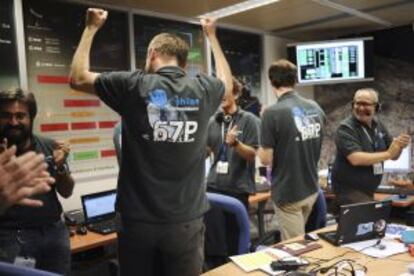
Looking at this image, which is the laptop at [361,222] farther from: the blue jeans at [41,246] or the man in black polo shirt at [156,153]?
the blue jeans at [41,246]

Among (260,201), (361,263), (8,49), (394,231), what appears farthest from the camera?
(260,201)

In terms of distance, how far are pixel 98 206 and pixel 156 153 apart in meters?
1.56

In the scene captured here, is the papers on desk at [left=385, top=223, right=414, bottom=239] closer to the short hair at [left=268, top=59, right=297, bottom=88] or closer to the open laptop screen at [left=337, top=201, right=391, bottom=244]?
the open laptop screen at [left=337, top=201, right=391, bottom=244]

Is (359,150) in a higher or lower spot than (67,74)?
lower

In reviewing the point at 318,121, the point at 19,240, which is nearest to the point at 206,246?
the point at 19,240

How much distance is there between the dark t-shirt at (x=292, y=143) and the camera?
277cm

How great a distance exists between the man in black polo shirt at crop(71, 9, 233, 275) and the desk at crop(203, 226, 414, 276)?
171 mm

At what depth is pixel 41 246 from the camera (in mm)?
2246

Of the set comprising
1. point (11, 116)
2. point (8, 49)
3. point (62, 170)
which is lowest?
point (62, 170)

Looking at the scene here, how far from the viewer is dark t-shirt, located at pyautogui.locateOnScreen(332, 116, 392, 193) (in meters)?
2.96

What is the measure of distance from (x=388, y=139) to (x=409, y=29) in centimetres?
241

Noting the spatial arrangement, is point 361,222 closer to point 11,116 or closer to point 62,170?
point 62,170

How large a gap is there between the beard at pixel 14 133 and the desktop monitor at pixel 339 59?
126 inches

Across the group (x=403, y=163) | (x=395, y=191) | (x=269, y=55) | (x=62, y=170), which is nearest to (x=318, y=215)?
(x=395, y=191)
